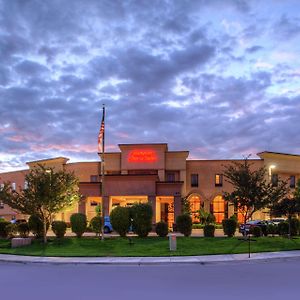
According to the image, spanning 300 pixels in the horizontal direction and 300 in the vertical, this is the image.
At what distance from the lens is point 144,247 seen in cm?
2727

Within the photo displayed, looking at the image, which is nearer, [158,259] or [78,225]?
[158,259]

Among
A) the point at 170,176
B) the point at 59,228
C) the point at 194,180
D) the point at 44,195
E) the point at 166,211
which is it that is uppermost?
the point at 170,176

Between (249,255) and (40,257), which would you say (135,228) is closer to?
(40,257)

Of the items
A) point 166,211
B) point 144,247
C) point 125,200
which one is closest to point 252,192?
point 144,247

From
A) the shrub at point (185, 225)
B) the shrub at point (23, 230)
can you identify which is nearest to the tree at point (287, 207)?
the shrub at point (185, 225)

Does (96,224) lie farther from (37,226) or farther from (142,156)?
(142,156)

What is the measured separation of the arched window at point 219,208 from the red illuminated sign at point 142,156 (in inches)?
410

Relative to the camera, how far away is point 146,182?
5238 cm

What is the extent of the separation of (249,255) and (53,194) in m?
14.7

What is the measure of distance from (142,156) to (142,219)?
30.4m

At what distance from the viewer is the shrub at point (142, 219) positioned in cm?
3378

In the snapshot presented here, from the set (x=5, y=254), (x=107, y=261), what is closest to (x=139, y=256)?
(x=107, y=261)

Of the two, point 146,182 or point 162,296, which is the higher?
point 146,182

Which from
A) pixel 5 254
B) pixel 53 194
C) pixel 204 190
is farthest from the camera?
pixel 204 190
